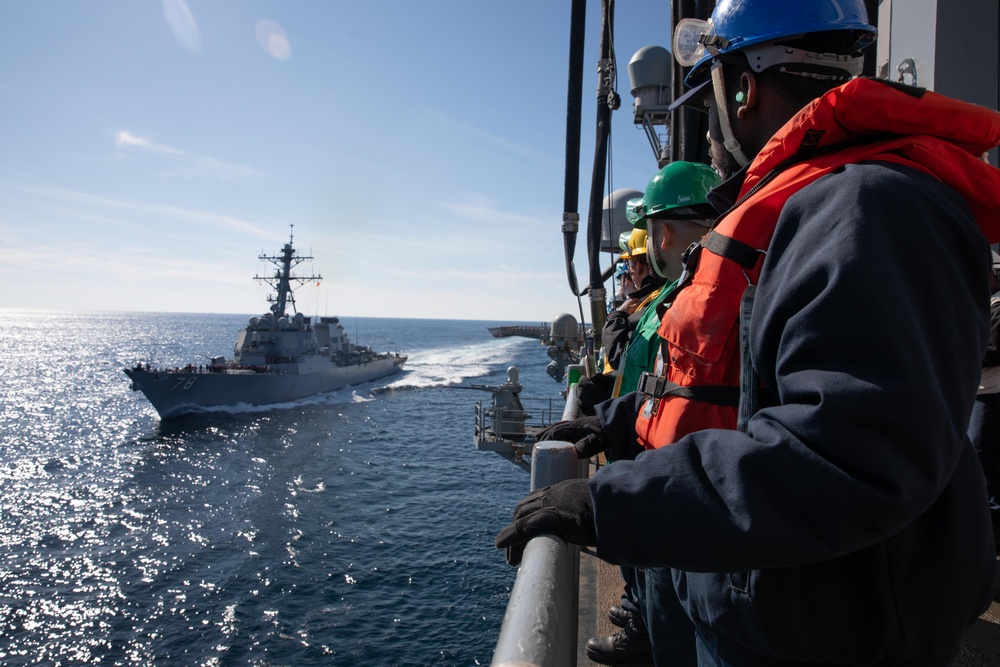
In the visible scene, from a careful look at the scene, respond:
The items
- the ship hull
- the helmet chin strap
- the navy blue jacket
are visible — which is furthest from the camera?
the ship hull

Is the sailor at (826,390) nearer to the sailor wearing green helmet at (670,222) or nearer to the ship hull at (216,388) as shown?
the sailor wearing green helmet at (670,222)

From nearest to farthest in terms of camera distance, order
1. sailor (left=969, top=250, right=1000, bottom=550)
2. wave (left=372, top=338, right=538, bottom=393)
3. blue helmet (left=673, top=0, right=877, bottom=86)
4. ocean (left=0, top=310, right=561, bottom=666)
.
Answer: blue helmet (left=673, top=0, right=877, bottom=86) → sailor (left=969, top=250, right=1000, bottom=550) → ocean (left=0, top=310, right=561, bottom=666) → wave (left=372, top=338, right=538, bottom=393)

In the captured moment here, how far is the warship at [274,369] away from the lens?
35.3m

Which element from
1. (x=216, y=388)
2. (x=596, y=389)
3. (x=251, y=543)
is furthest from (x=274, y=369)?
(x=596, y=389)

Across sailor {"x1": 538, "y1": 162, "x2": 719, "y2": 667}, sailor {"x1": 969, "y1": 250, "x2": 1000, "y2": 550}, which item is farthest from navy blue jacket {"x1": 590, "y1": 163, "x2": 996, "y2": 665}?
sailor {"x1": 969, "y1": 250, "x2": 1000, "y2": 550}

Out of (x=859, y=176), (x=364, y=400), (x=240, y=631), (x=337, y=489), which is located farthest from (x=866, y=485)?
(x=364, y=400)

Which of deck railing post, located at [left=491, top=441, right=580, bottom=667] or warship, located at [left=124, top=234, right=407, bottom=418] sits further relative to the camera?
warship, located at [left=124, top=234, right=407, bottom=418]

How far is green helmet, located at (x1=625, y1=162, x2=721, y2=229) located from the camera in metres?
2.76

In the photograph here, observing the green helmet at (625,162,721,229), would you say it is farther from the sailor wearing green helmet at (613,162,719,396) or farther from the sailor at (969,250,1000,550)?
the sailor at (969,250,1000,550)

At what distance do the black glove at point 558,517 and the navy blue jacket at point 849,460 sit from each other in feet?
0.35

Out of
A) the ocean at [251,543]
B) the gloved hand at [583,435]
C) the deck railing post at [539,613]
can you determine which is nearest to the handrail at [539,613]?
the deck railing post at [539,613]

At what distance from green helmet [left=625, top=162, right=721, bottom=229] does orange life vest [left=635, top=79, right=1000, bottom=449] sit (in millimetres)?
1460

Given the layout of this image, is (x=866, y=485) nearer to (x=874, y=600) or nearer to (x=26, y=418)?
(x=874, y=600)

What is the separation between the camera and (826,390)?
879 millimetres
